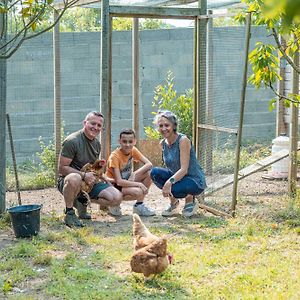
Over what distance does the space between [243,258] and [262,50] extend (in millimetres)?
2078

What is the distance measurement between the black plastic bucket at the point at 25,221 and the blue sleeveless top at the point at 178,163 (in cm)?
165

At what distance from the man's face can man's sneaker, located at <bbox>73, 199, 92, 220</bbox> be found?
757mm

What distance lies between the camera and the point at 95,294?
3775mm

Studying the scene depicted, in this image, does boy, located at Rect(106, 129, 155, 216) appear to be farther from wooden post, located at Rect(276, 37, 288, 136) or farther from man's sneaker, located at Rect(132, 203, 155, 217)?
wooden post, located at Rect(276, 37, 288, 136)

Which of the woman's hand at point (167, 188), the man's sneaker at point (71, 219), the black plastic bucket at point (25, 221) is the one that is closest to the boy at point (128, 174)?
the woman's hand at point (167, 188)

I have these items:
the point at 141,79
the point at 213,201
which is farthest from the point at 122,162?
the point at 141,79

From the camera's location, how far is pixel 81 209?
6285mm

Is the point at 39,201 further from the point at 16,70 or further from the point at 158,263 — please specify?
the point at 158,263

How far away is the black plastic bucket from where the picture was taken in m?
5.30

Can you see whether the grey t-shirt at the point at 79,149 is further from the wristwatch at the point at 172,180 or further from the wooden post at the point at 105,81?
the wristwatch at the point at 172,180

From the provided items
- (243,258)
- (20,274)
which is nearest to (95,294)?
(20,274)

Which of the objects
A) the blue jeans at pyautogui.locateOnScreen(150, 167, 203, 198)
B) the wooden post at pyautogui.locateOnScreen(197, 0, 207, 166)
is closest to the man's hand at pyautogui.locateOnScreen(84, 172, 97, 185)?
the blue jeans at pyautogui.locateOnScreen(150, 167, 203, 198)

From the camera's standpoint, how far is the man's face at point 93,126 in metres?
5.97

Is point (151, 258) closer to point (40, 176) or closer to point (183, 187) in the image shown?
point (183, 187)
